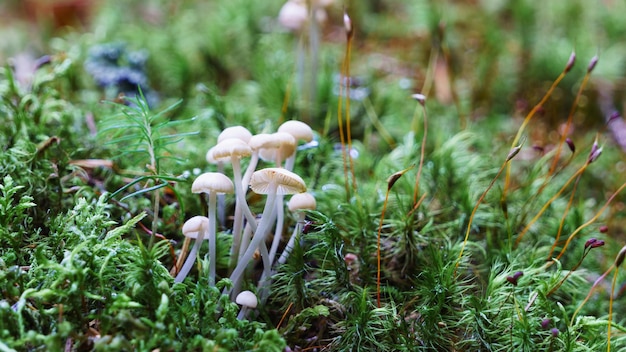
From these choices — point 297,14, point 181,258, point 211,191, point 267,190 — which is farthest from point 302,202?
point 297,14

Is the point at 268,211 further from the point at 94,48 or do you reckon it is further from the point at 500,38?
the point at 500,38

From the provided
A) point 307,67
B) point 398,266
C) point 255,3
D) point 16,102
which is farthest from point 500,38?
point 16,102

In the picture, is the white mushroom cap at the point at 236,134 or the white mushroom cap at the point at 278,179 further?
the white mushroom cap at the point at 236,134

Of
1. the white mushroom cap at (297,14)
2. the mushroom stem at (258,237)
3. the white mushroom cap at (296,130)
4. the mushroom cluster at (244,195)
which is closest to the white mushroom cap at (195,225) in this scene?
the mushroom cluster at (244,195)

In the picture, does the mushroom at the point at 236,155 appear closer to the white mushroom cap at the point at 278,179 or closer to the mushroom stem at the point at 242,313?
the white mushroom cap at the point at 278,179

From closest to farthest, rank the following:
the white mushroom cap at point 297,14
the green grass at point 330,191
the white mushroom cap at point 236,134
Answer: the green grass at point 330,191, the white mushroom cap at point 236,134, the white mushroom cap at point 297,14

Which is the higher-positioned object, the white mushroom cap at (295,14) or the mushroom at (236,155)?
the white mushroom cap at (295,14)

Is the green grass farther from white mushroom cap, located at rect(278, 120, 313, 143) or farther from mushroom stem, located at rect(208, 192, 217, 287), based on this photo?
white mushroom cap, located at rect(278, 120, 313, 143)

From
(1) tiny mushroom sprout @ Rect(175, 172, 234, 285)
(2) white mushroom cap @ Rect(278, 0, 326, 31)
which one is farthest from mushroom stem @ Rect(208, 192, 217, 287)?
(2) white mushroom cap @ Rect(278, 0, 326, 31)
